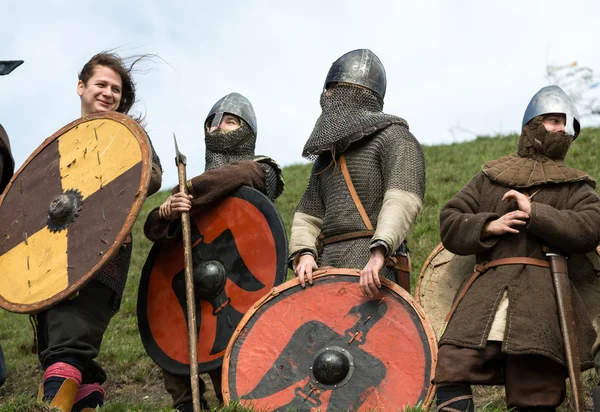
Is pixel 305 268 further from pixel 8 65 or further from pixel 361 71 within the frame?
pixel 8 65

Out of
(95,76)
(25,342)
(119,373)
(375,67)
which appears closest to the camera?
(375,67)

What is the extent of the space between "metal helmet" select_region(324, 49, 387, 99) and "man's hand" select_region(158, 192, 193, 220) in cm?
102

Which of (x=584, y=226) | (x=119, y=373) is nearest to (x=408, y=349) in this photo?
(x=584, y=226)

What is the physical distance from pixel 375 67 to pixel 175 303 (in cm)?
175

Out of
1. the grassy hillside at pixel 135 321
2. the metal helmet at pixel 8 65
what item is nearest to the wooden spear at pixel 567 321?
the grassy hillside at pixel 135 321

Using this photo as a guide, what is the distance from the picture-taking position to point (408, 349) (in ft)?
13.8

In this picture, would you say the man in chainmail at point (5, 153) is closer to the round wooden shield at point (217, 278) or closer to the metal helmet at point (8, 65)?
the metal helmet at point (8, 65)

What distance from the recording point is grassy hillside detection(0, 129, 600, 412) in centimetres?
658

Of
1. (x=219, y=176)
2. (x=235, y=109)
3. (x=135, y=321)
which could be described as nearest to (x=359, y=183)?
(x=219, y=176)

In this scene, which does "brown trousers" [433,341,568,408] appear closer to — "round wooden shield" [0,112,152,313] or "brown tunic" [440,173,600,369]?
"brown tunic" [440,173,600,369]

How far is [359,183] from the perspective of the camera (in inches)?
189

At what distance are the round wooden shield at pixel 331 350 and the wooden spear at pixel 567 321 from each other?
1.91 feet

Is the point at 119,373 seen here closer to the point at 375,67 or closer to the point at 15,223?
the point at 15,223

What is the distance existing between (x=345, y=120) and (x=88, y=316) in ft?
5.65
